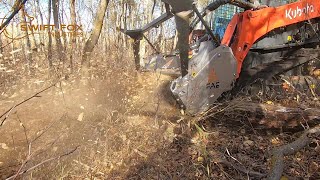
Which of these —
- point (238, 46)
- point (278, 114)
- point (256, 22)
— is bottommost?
point (278, 114)

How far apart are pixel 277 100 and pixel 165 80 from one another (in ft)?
6.75

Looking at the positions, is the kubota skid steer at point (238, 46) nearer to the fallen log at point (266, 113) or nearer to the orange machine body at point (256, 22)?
the orange machine body at point (256, 22)

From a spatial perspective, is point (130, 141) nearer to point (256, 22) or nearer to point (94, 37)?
point (256, 22)

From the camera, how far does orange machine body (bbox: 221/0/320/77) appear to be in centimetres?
428

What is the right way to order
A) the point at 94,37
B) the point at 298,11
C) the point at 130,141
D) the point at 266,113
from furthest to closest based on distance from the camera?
the point at 94,37
the point at 298,11
the point at 266,113
the point at 130,141

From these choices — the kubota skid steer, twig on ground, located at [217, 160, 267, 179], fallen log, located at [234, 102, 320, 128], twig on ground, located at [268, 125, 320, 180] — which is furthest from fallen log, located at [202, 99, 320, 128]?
twig on ground, located at [268, 125, 320, 180]

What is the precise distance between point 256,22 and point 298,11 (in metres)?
0.85

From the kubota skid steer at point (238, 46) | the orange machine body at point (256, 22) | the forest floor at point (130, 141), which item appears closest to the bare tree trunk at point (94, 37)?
the forest floor at point (130, 141)

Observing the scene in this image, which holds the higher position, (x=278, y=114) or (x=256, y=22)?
(x=256, y=22)

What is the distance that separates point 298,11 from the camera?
4652mm

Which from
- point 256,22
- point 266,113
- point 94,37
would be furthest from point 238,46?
point 94,37

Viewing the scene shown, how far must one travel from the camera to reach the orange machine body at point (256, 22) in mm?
4281

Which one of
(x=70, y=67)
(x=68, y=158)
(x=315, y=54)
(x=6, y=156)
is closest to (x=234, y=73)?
(x=315, y=54)

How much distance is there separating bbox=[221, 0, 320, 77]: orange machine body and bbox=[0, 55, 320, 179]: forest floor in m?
1.10
